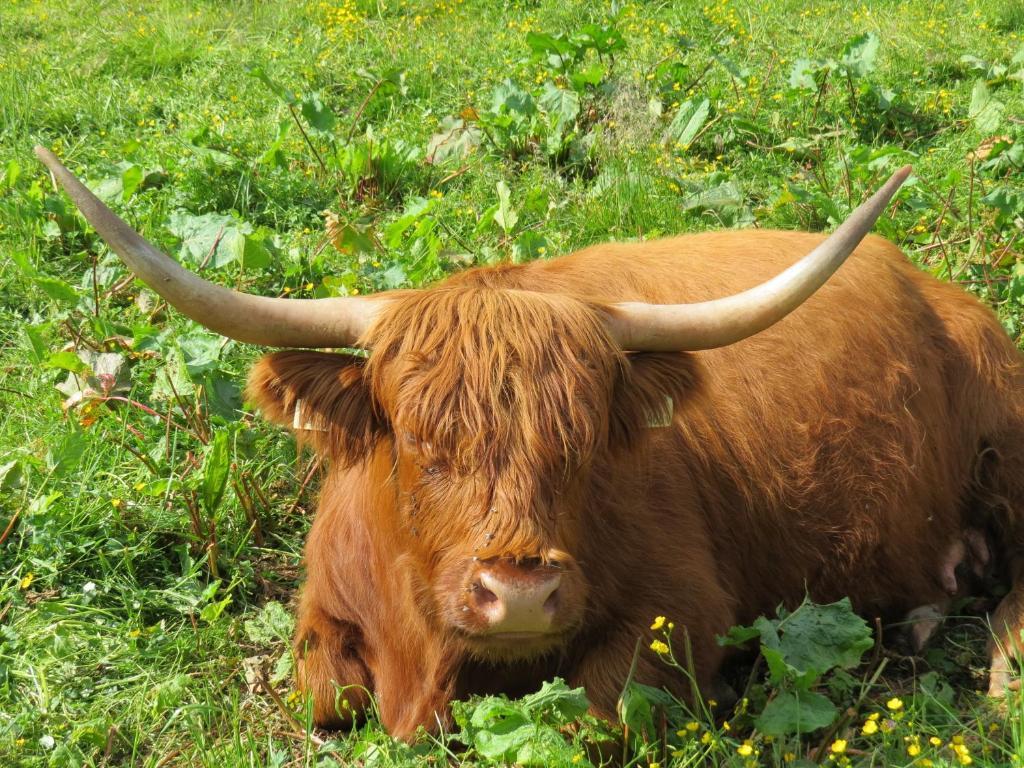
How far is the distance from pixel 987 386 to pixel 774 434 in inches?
37.3

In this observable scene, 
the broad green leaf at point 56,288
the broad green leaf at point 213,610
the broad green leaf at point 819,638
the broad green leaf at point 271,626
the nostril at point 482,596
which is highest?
the broad green leaf at point 56,288

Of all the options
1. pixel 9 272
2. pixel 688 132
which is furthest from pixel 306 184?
pixel 688 132

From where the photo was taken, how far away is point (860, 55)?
23.3ft

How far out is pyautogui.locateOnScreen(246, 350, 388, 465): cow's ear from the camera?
134 inches

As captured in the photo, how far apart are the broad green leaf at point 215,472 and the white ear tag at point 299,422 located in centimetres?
87

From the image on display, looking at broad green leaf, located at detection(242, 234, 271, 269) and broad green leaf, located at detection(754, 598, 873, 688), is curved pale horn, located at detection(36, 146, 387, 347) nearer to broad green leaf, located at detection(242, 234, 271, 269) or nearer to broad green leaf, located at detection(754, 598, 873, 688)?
broad green leaf, located at detection(754, 598, 873, 688)

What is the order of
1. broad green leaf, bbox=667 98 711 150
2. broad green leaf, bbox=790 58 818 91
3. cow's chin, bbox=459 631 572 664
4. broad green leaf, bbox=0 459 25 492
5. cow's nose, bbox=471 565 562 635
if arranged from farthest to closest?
broad green leaf, bbox=790 58 818 91, broad green leaf, bbox=667 98 711 150, broad green leaf, bbox=0 459 25 492, cow's chin, bbox=459 631 572 664, cow's nose, bbox=471 565 562 635

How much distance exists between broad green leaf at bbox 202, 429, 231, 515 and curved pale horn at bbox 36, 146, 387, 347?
1012 mm

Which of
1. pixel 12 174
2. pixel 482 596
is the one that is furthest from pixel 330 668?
pixel 12 174

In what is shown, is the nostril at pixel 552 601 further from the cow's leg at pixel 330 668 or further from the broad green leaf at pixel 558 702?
the cow's leg at pixel 330 668

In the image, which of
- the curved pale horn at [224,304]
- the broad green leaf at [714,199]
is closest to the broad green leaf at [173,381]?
the curved pale horn at [224,304]

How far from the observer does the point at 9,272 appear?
5.96 meters

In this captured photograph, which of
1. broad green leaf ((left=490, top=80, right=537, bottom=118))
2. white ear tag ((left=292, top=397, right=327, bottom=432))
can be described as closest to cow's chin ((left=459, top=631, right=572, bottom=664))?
white ear tag ((left=292, top=397, right=327, bottom=432))

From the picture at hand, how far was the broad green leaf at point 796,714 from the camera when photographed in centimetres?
327
